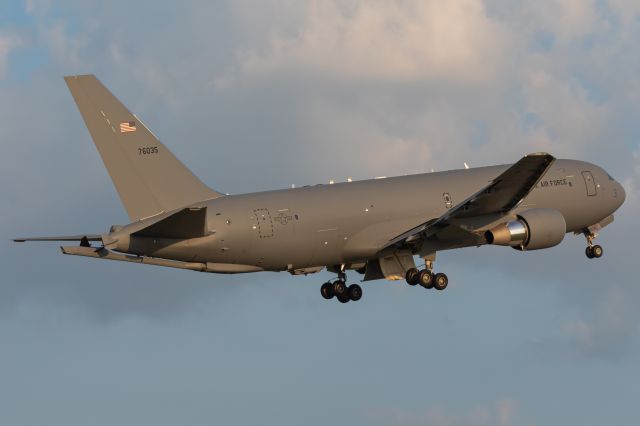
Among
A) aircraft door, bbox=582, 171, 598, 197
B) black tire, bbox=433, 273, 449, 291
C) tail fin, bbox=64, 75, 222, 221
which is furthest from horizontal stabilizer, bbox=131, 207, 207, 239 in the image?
aircraft door, bbox=582, 171, 598, 197

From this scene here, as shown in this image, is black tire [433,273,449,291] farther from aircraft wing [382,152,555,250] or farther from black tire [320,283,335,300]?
black tire [320,283,335,300]

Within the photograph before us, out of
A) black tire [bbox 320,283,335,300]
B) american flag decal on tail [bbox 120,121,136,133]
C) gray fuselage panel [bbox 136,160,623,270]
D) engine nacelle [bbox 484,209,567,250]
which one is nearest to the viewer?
gray fuselage panel [bbox 136,160,623,270]

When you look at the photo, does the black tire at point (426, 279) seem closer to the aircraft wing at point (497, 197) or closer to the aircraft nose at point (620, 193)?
the aircraft wing at point (497, 197)

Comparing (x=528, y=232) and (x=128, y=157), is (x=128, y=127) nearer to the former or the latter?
(x=128, y=157)

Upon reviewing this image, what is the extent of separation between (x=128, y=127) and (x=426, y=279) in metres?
14.7

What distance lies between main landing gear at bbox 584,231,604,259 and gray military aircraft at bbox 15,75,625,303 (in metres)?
3.21

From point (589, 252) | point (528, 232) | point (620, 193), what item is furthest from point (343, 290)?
point (620, 193)

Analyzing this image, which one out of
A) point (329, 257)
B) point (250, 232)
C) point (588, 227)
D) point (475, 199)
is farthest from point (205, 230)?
point (588, 227)

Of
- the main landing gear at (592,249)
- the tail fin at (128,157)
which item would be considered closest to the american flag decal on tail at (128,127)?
the tail fin at (128,157)

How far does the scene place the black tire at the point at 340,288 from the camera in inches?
2714

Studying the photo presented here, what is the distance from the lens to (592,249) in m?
72.1

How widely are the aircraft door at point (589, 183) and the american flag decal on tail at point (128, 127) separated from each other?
2174 cm

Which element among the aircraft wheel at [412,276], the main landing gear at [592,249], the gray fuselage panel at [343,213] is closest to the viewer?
the gray fuselage panel at [343,213]

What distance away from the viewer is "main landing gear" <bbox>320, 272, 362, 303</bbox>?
68938mm
